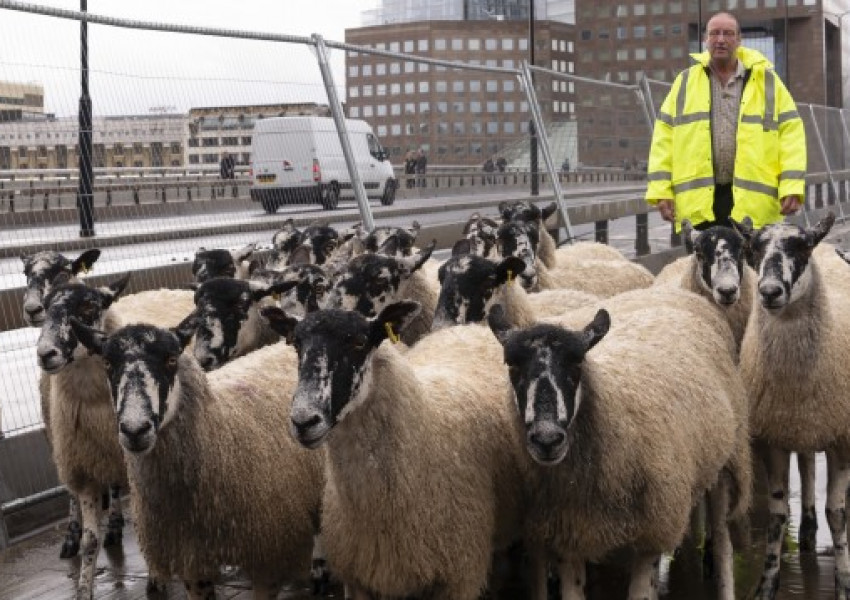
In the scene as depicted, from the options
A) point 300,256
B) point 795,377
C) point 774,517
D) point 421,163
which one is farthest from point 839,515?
point 421,163

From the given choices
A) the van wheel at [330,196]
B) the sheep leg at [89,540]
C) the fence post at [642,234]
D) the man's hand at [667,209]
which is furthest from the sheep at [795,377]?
the fence post at [642,234]

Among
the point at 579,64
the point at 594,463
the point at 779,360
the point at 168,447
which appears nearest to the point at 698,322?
the point at 779,360

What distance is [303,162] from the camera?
10047mm

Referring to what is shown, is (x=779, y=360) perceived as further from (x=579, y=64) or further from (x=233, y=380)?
(x=579, y=64)

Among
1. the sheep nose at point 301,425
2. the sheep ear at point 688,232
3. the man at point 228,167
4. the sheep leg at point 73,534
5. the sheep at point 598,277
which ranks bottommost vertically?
the sheep leg at point 73,534

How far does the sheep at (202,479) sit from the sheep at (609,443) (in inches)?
47.6

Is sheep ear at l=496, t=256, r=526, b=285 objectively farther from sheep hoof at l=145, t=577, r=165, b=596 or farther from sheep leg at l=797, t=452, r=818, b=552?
sheep hoof at l=145, t=577, r=165, b=596

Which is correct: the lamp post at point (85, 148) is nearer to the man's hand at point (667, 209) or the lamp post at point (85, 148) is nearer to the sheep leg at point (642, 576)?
the man's hand at point (667, 209)

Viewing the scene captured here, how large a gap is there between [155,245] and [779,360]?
15.6 ft

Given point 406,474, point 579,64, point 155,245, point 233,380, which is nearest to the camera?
point 406,474

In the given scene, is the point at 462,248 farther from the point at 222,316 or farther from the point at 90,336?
the point at 90,336

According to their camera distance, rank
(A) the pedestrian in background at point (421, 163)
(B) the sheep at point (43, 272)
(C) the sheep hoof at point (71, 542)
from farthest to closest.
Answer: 1. (A) the pedestrian in background at point (421, 163)
2. (B) the sheep at point (43, 272)
3. (C) the sheep hoof at point (71, 542)

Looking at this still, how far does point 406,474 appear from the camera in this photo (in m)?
5.05

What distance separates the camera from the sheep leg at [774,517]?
6145 mm
